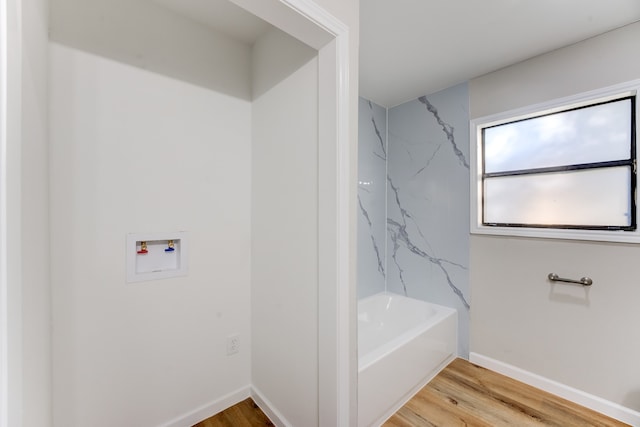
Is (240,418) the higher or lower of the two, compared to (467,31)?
lower

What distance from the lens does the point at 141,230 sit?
145 centimetres

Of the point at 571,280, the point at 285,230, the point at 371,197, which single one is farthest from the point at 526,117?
the point at 285,230

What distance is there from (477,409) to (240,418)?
1523 millimetres

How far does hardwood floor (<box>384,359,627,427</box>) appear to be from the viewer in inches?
65.4

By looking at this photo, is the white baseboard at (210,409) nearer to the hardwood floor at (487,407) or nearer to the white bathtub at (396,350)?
the white bathtub at (396,350)

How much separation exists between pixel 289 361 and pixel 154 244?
1.02 meters

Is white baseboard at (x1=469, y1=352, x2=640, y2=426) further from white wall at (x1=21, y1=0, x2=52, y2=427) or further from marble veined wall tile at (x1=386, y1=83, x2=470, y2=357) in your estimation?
white wall at (x1=21, y1=0, x2=52, y2=427)

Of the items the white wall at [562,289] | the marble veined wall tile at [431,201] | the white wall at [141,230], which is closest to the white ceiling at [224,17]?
the white wall at [141,230]

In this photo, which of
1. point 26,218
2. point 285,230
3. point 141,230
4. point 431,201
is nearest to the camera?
point 26,218

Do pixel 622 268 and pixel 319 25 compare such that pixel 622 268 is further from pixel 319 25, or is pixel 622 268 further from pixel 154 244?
pixel 154 244

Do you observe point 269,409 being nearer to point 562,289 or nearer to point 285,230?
point 285,230

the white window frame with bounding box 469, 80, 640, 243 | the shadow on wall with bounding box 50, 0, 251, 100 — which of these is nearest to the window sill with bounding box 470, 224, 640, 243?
the white window frame with bounding box 469, 80, 640, 243

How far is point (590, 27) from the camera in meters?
1.66

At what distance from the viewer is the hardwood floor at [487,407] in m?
1.66
